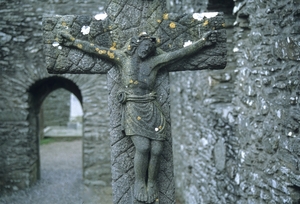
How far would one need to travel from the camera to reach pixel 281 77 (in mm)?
3982

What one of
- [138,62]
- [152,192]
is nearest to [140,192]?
[152,192]

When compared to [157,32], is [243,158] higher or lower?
lower

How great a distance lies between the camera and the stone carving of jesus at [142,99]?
313 centimetres

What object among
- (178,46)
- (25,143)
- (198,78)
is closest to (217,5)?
(198,78)

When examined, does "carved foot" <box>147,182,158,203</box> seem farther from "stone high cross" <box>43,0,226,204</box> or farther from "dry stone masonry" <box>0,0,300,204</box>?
"dry stone masonry" <box>0,0,300,204</box>

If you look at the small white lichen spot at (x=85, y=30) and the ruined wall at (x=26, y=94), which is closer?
the small white lichen spot at (x=85, y=30)

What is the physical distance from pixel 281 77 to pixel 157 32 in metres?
1.38

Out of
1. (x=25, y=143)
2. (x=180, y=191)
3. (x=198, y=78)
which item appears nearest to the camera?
(x=198, y=78)

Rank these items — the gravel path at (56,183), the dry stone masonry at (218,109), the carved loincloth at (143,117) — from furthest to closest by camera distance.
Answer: the gravel path at (56,183) < the dry stone masonry at (218,109) < the carved loincloth at (143,117)

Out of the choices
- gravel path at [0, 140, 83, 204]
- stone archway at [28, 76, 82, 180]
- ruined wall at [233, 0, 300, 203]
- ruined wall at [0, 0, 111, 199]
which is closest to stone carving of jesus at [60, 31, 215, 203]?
ruined wall at [233, 0, 300, 203]

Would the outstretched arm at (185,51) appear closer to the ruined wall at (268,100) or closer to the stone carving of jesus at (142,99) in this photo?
the stone carving of jesus at (142,99)

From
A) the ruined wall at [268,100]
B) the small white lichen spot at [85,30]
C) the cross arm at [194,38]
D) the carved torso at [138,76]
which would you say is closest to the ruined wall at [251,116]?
the ruined wall at [268,100]

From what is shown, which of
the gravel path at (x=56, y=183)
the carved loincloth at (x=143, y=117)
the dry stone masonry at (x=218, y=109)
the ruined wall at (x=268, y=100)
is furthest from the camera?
Answer: the gravel path at (x=56, y=183)

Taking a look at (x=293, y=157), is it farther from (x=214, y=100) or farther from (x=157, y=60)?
(x=214, y=100)
